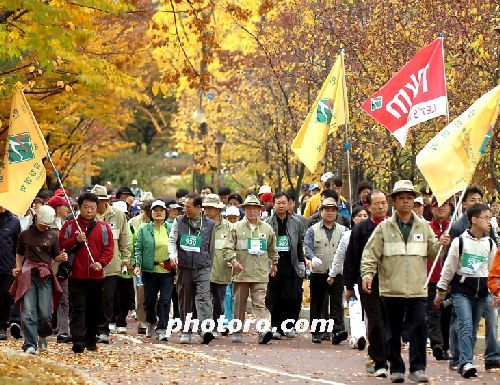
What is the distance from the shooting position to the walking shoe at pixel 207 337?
17.9 meters

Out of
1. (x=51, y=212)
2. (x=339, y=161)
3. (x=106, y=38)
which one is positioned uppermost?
(x=106, y=38)

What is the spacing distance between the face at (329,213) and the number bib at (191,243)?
182 cm

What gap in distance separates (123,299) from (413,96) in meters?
5.50

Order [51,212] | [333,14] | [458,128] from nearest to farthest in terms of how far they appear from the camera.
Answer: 1. [458,128]
2. [51,212]
3. [333,14]

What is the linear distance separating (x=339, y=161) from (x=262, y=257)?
13.0m

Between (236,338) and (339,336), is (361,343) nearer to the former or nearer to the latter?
(339,336)

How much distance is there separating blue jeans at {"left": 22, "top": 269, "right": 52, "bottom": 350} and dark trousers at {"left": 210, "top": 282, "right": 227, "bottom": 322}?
386 cm

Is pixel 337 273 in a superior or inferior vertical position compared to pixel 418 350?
superior

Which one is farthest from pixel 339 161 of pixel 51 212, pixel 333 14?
pixel 51 212

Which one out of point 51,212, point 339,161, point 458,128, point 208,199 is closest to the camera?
point 458,128

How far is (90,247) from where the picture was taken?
16422 mm

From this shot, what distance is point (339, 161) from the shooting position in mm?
31281

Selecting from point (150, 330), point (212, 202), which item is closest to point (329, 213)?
point (212, 202)

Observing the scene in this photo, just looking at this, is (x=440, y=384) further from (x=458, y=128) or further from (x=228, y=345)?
(x=228, y=345)
